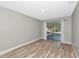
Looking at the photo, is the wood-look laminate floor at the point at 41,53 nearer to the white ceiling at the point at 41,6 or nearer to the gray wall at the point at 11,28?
the gray wall at the point at 11,28

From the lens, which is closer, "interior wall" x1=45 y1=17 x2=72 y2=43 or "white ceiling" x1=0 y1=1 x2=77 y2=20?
"white ceiling" x1=0 y1=1 x2=77 y2=20

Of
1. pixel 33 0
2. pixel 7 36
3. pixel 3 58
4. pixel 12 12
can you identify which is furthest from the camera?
pixel 12 12

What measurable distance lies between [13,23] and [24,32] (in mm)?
1241

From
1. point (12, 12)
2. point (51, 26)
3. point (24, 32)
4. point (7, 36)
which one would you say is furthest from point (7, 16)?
point (51, 26)

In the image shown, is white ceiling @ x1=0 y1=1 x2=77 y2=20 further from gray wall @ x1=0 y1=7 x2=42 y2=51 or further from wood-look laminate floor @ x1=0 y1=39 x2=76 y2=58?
wood-look laminate floor @ x1=0 y1=39 x2=76 y2=58

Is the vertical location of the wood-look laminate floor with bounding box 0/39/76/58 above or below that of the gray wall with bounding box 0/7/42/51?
below

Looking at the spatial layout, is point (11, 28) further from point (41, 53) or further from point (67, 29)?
point (67, 29)

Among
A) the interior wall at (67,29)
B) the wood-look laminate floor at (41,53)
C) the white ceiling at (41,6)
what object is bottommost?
the wood-look laminate floor at (41,53)

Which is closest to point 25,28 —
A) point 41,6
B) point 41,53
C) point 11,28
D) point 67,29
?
point 11,28

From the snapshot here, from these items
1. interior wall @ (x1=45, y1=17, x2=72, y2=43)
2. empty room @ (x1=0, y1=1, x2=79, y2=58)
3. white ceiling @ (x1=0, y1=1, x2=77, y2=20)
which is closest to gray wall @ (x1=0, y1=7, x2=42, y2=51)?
empty room @ (x1=0, y1=1, x2=79, y2=58)

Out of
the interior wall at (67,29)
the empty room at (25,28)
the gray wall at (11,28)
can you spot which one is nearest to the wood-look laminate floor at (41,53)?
the empty room at (25,28)

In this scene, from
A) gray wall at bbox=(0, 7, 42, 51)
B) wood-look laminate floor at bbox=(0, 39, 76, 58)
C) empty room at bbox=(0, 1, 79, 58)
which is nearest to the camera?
empty room at bbox=(0, 1, 79, 58)

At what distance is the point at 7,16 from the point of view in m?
3.52

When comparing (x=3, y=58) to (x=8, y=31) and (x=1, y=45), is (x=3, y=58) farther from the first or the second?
(x=8, y=31)
